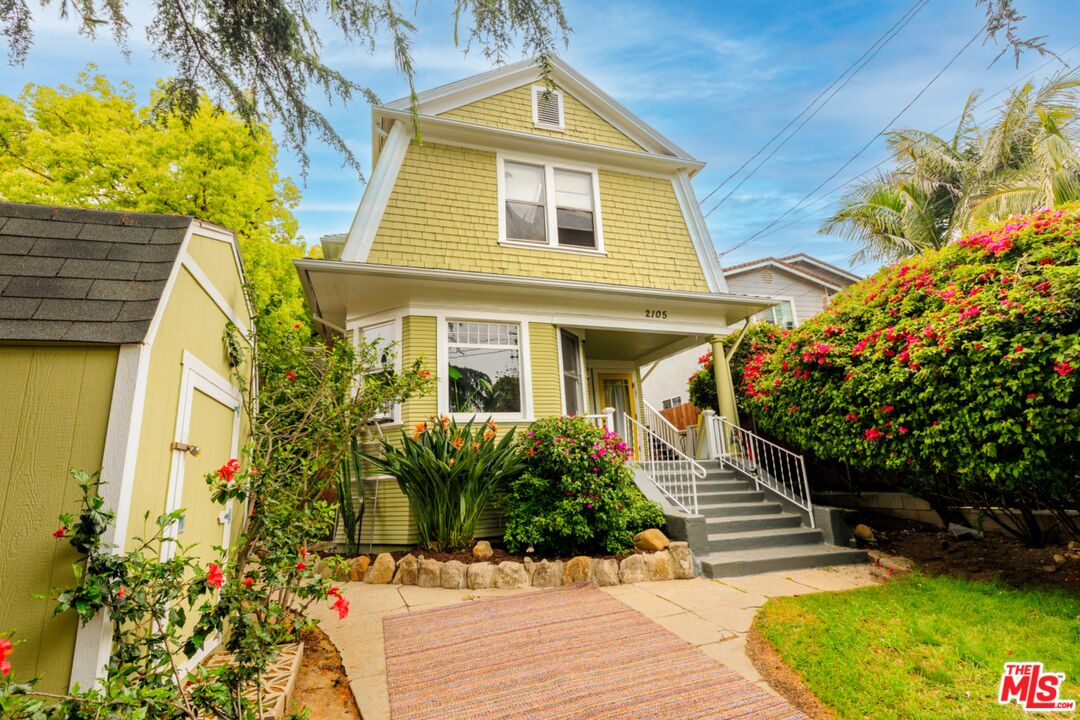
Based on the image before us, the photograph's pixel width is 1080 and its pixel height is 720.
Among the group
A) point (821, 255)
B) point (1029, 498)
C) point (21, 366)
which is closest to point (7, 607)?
point (21, 366)

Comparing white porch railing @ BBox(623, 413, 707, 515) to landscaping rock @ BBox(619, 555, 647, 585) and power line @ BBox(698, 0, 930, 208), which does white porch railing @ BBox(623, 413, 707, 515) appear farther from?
power line @ BBox(698, 0, 930, 208)

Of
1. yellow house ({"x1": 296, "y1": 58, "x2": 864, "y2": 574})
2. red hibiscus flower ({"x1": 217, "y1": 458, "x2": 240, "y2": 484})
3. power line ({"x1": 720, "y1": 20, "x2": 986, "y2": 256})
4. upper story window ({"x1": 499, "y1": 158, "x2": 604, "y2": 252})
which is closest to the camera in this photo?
red hibiscus flower ({"x1": 217, "y1": 458, "x2": 240, "y2": 484})

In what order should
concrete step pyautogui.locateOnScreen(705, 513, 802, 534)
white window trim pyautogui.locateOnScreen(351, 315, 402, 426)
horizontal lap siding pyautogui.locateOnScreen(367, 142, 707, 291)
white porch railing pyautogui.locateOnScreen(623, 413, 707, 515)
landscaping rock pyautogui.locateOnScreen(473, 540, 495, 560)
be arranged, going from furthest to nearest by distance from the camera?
horizontal lap siding pyautogui.locateOnScreen(367, 142, 707, 291) < white window trim pyautogui.locateOnScreen(351, 315, 402, 426) < white porch railing pyautogui.locateOnScreen(623, 413, 707, 515) < concrete step pyautogui.locateOnScreen(705, 513, 802, 534) < landscaping rock pyautogui.locateOnScreen(473, 540, 495, 560)

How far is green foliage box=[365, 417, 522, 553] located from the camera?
5.67 m

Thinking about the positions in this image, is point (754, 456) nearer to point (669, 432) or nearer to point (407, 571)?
point (669, 432)

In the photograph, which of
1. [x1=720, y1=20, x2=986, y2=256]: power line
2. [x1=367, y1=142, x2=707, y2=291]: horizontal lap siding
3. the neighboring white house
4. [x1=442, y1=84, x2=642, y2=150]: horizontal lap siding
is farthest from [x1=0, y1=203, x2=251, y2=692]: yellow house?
the neighboring white house

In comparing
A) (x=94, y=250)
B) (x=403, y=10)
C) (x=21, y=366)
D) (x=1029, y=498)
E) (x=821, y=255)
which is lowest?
(x=1029, y=498)

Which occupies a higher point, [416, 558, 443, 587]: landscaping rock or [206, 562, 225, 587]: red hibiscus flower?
[206, 562, 225, 587]: red hibiscus flower

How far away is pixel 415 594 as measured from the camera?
16.3 ft

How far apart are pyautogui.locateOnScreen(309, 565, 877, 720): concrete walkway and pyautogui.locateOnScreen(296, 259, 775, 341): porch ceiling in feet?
12.1

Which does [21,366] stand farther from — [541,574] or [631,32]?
[631,32]

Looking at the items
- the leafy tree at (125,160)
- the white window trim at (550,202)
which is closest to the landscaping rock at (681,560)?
the white window trim at (550,202)

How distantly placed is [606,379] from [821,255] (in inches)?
449

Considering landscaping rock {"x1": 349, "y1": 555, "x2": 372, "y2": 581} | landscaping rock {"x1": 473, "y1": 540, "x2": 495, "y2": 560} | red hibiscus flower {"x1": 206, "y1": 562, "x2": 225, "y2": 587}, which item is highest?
red hibiscus flower {"x1": 206, "y1": 562, "x2": 225, "y2": 587}
